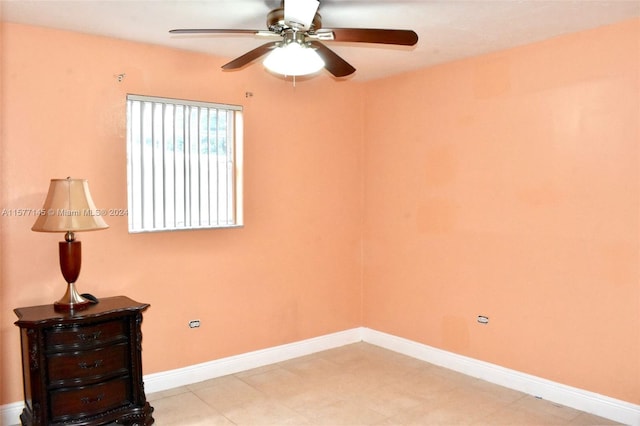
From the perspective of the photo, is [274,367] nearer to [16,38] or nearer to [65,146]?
[65,146]

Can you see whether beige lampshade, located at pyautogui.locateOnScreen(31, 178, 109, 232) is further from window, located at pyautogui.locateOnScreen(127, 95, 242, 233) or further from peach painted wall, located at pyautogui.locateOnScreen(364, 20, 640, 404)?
peach painted wall, located at pyautogui.locateOnScreen(364, 20, 640, 404)

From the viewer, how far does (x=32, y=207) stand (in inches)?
126

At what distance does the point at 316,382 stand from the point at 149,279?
5.01ft

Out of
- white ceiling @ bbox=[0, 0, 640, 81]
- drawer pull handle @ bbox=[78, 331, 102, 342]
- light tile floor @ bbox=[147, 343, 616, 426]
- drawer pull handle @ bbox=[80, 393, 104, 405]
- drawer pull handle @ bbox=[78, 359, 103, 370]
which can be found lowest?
light tile floor @ bbox=[147, 343, 616, 426]

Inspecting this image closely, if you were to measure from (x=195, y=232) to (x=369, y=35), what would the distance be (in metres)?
2.15

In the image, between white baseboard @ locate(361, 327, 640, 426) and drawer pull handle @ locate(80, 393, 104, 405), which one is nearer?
drawer pull handle @ locate(80, 393, 104, 405)

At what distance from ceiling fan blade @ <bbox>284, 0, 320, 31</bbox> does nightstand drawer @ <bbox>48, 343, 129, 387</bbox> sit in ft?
7.22

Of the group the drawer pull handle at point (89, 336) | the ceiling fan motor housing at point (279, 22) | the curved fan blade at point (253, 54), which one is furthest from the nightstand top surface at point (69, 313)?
the ceiling fan motor housing at point (279, 22)

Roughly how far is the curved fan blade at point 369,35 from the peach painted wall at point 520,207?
160cm

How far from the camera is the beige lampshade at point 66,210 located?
288 cm

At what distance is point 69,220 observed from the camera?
9.45 ft

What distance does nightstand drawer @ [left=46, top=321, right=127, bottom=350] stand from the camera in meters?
2.83

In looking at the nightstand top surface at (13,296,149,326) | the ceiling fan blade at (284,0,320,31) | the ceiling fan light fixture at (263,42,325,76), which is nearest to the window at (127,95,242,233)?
the nightstand top surface at (13,296,149,326)

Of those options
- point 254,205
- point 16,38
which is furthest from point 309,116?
point 16,38
